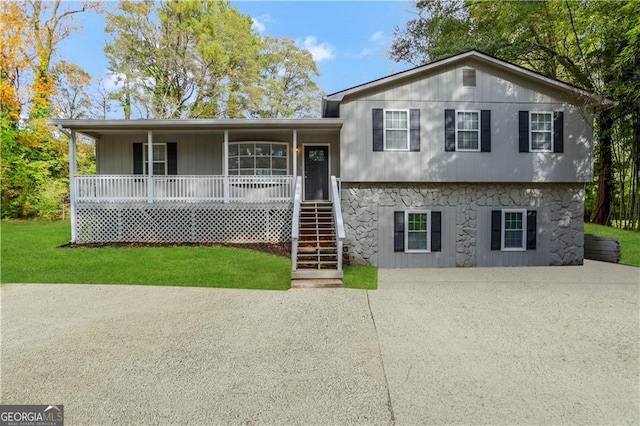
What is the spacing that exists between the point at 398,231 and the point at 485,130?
12.9 ft

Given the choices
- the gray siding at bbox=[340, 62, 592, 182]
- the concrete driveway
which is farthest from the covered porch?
the concrete driveway

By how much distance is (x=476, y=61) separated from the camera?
9.38 m

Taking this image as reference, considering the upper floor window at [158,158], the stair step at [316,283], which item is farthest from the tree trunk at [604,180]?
the upper floor window at [158,158]

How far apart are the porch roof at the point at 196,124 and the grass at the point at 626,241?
9981mm

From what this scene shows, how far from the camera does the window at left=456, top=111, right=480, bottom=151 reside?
9.44 m

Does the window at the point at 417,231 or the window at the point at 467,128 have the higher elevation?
the window at the point at 467,128

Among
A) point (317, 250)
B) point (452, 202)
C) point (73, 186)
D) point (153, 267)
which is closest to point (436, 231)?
point (452, 202)

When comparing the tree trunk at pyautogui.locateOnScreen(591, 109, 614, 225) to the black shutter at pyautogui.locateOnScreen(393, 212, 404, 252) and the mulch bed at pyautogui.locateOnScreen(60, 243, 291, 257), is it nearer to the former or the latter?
the black shutter at pyautogui.locateOnScreen(393, 212, 404, 252)

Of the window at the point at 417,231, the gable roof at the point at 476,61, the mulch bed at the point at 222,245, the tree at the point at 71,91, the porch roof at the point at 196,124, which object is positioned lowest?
the mulch bed at the point at 222,245

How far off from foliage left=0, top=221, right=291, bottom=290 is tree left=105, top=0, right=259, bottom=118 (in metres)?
13.7

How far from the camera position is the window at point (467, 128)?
9438 millimetres

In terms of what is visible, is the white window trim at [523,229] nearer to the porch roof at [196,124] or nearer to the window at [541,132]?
the window at [541,132]

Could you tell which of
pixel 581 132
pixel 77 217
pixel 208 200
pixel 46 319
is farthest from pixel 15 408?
pixel 581 132

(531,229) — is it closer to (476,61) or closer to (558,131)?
(558,131)
